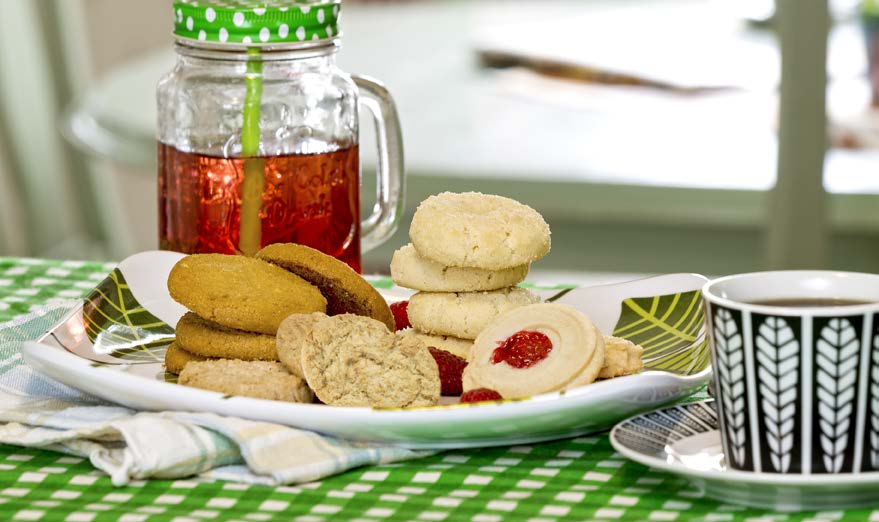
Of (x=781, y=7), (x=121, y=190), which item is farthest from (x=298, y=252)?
(x=121, y=190)

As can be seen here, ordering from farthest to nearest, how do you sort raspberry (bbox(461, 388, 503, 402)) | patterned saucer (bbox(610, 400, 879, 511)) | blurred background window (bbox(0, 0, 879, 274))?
blurred background window (bbox(0, 0, 879, 274)), raspberry (bbox(461, 388, 503, 402)), patterned saucer (bbox(610, 400, 879, 511))

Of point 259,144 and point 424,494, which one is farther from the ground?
point 259,144

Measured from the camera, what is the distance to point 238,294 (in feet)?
2.63

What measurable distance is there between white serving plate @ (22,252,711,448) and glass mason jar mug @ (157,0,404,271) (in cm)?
5

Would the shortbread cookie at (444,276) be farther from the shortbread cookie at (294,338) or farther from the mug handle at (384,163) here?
the mug handle at (384,163)

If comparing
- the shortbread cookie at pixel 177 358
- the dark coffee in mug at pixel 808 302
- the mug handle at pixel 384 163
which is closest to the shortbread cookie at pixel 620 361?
the dark coffee in mug at pixel 808 302

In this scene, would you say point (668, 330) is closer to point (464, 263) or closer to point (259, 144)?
point (464, 263)

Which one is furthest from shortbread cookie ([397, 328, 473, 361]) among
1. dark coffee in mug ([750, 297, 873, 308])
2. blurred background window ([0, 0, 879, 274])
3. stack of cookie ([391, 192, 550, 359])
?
blurred background window ([0, 0, 879, 274])

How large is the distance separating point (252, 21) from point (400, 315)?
0.77ft

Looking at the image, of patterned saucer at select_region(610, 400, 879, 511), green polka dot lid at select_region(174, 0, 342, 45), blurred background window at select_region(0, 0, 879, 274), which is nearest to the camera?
patterned saucer at select_region(610, 400, 879, 511)

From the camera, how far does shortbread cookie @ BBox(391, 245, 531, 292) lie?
2.79ft

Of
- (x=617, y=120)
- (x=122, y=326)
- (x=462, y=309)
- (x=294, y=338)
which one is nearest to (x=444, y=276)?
(x=462, y=309)

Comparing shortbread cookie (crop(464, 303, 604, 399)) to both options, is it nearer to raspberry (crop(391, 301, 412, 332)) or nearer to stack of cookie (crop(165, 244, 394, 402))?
stack of cookie (crop(165, 244, 394, 402))

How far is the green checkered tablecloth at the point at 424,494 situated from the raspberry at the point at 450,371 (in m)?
0.06
